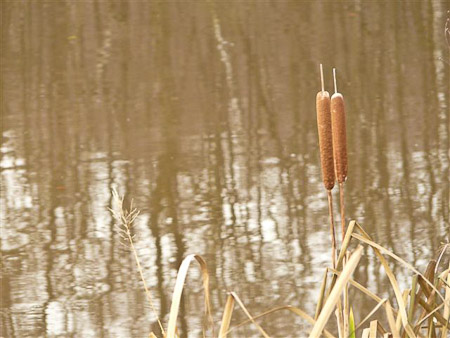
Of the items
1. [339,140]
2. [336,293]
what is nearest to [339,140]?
[339,140]

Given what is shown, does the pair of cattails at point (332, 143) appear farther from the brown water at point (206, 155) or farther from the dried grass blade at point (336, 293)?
the brown water at point (206, 155)

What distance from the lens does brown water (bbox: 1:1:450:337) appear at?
121 inches

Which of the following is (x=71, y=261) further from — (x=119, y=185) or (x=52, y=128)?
(x=52, y=128)

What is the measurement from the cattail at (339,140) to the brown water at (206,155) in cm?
148

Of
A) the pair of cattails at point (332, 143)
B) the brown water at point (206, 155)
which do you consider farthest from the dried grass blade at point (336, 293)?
the brown water at point (206, 155)

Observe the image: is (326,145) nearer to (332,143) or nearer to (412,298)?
(332,143)

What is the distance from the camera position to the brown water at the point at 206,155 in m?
3.07

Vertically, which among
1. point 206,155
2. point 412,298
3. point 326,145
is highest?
point 206,155

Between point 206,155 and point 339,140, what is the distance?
2862 millimetres

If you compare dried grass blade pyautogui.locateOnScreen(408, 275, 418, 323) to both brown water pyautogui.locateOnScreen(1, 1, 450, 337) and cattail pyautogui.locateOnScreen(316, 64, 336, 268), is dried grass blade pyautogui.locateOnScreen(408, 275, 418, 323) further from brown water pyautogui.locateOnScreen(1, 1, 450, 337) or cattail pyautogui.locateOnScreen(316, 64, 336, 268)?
brown water pyautogui.locateOnScreen(1, 1, 450, 337)

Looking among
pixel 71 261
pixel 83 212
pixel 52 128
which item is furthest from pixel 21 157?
pixel 71 261

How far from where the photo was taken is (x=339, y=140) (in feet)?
4.42

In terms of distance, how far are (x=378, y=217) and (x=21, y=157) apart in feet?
6.02

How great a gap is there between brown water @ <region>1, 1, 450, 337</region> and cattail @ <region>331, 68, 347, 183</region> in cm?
148
